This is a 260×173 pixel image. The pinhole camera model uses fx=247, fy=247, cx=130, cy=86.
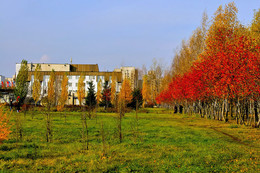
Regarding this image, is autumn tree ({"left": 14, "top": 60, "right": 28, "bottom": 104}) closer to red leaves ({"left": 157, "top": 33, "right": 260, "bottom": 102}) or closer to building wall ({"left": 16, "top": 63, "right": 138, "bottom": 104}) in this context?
building wall ({"left": 16, "top": 63, "right": 138, "bottom": 104})

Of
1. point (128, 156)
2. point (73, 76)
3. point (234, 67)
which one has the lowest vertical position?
point (128, 156)

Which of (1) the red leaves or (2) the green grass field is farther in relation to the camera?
(1) the red leaves

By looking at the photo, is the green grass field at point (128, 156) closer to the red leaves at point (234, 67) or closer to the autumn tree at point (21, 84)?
the red leaves at point (234, 67)

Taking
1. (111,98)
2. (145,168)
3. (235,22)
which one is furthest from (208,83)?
(111,98)

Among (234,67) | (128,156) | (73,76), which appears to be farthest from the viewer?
(73,76)

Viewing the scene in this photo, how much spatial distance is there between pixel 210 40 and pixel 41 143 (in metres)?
23.4

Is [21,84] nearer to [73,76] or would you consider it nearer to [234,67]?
[73,76]

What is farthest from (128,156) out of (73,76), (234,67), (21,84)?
(73,76)

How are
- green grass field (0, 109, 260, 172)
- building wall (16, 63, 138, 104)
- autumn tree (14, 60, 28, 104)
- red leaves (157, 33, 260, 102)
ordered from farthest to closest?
1. building wall (16, 63, 138, 104)
2. autumn tree (14, 60, 28, 104)
3. red leaves (157, 33, 260, 102)
4. green grass field (0, 109, 260, 172)

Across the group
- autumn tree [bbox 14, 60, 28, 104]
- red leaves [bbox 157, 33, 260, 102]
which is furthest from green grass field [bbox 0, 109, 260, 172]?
autumn tree [bbox 14, 60, 28, 104]

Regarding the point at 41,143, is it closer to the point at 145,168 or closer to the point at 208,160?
the point at 145,168

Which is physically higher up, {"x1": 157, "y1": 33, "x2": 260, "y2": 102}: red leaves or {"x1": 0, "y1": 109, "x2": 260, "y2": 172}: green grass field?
{"x1": 157, "y1": 33, "x2": 260, "y2": 102}: red leaves

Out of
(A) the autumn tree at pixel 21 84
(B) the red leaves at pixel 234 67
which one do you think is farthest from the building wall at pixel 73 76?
(B) the red leaves at pixel 234 67

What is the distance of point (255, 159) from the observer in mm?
9883
